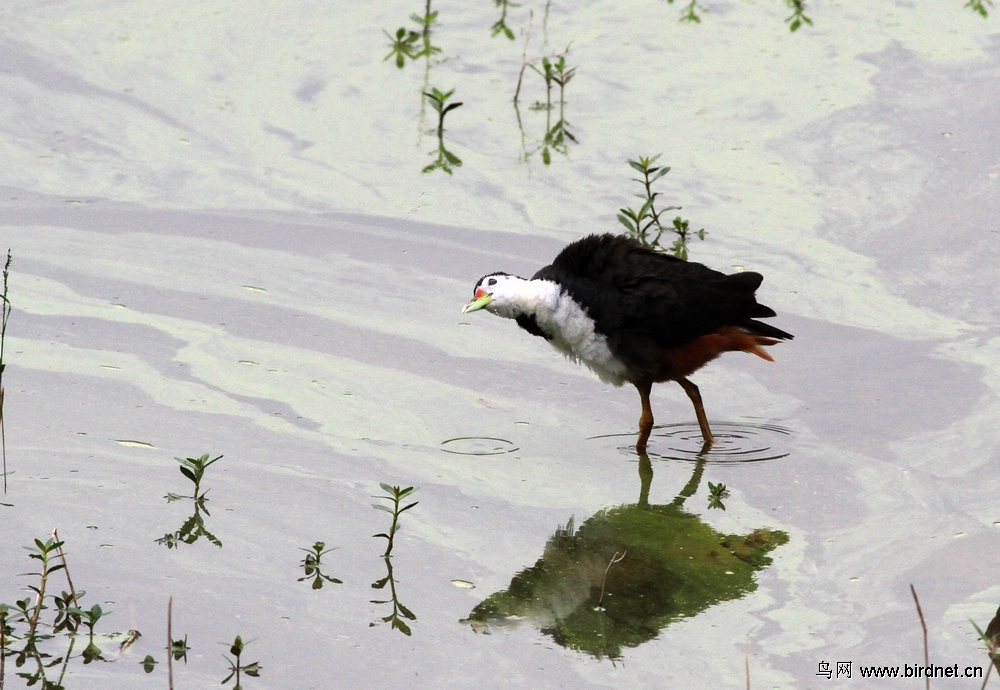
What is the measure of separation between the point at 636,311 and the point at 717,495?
1.01m

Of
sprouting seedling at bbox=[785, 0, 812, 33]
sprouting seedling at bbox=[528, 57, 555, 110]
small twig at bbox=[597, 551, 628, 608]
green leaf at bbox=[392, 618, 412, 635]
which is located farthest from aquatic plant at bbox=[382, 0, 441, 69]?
green leaf at bbox=[392, 618, 412, 635]

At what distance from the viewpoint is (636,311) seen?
21.5ft

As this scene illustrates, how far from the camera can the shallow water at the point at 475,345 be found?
5016 millimetres

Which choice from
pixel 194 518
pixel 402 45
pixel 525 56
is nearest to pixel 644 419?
pixel 194 518

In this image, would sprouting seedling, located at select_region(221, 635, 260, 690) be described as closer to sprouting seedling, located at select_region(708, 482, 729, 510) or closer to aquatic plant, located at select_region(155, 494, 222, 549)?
aquatic plant, located at select_region(155, 494, 222, 549)

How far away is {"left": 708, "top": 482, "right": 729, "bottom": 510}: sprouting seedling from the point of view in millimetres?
5988

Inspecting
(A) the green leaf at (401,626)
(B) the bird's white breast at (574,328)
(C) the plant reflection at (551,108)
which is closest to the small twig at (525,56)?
(C) the plant reflection at (551,108)

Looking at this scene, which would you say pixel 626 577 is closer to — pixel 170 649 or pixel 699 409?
pixel 699 409

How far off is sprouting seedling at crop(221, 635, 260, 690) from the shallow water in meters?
0.06

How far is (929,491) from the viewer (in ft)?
19.9

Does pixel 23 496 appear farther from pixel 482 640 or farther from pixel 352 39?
pixel 352 39

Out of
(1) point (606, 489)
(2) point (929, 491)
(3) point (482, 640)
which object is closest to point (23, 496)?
(3) point (482, 640)

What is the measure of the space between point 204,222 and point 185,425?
2465mm

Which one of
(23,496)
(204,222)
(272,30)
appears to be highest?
(272,30)
